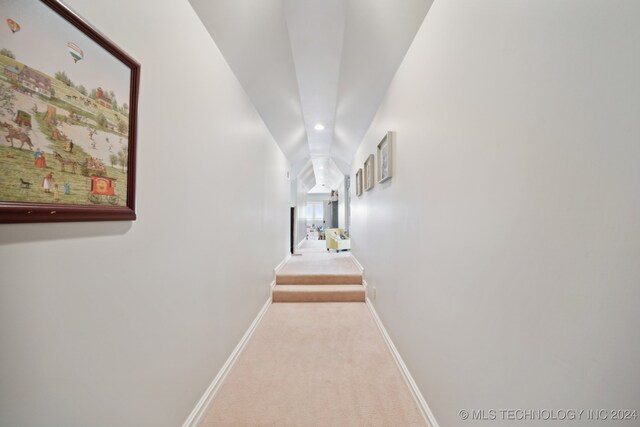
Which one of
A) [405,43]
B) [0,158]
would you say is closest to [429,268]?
[405,43]

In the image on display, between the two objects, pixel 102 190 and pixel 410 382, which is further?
pixel 410 382

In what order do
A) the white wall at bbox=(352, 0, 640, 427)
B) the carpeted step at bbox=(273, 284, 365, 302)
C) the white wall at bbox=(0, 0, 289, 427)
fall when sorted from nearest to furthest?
the white wall at bbox=(352, 0, 640, 427) → the white wall at bbox=(0, 0, 289, 427) → the carpeted step at bbox=(273, 284, 365, 302)

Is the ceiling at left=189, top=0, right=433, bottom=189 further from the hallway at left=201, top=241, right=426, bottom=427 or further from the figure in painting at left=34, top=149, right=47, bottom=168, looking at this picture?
the hallway at left=201, top=241, right=426, bottom=427

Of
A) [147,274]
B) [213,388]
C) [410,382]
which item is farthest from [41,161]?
[410,382]

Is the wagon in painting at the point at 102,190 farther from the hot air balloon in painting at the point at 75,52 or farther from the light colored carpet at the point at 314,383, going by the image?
the light colored carpet at the point at 314,383

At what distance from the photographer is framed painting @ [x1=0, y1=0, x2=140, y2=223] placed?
22.1 inches

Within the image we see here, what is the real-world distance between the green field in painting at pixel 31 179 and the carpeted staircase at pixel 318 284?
2871mm

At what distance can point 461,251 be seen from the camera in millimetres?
1062

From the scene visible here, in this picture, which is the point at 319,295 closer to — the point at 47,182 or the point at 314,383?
the point at 314,383

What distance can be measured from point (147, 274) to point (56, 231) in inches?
15.3

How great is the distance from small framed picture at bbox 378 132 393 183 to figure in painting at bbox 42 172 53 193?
6.46 feet

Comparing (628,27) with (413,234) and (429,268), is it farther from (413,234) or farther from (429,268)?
(413,234)

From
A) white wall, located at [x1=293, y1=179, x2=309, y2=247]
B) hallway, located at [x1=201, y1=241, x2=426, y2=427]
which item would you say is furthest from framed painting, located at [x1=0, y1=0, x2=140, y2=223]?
white wall, located at [x1=293, y1=179, x2=309, y2=247]

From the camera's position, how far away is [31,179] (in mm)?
598
